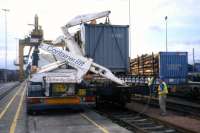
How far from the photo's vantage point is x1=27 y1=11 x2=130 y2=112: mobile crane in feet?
56.6

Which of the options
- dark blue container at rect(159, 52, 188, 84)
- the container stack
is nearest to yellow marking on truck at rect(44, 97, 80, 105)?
dark blue container at rect(159, 52, 188, 84)

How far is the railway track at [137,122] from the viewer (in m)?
13.1

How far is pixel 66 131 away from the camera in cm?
1313

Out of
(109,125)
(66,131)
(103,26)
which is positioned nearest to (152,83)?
(103,26)

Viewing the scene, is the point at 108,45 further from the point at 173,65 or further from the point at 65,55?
the point at 173,65

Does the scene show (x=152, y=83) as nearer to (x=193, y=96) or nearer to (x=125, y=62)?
(x=125, y=62)

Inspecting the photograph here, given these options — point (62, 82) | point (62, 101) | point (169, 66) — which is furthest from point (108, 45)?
point (169, 66)

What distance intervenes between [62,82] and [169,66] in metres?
7.71

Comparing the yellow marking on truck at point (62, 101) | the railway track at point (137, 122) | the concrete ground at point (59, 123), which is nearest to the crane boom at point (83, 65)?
the yellow marking on truck at point (62, 101)

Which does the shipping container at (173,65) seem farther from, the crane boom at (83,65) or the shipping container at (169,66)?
the crane boom at (83,65)

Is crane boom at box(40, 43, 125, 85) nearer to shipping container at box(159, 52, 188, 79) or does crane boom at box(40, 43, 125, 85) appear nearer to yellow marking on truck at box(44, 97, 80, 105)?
yellow marking on truck at box(44, 97, 80, 105)

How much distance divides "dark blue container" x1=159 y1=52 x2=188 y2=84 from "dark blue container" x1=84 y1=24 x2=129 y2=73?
368 cm

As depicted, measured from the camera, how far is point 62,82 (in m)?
17.3

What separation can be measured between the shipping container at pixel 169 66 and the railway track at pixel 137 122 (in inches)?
167
